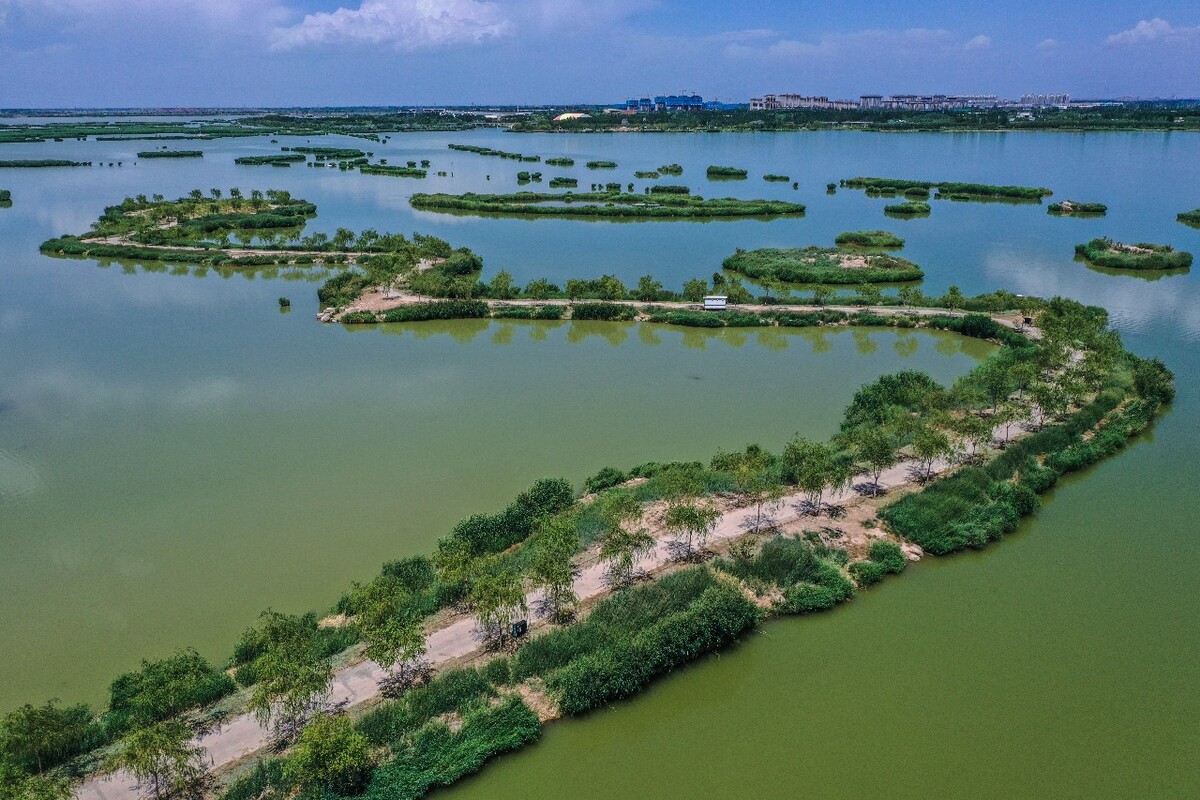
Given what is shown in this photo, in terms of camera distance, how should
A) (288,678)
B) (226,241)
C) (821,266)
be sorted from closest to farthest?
(288,678) < (821,266) < (226,241)

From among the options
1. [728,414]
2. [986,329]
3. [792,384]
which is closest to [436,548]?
[728,414]

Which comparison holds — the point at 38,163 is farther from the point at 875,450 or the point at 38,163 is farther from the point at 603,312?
the point at 875,450

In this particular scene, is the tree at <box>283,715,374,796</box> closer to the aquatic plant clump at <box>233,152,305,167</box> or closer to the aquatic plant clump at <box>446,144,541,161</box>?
the aquatic plant clump at <box>446,144,541,161</box>

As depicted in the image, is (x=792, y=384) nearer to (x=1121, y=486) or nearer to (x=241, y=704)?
(x=1121, y=486)

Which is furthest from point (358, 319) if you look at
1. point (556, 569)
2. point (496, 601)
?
point (496, 601)

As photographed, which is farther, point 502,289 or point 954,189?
point 954,189

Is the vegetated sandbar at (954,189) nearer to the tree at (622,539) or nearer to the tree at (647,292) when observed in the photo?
the tree at (647,292)
